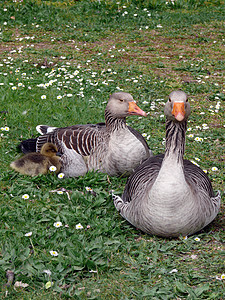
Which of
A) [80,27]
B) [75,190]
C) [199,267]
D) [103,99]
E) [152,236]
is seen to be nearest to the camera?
[199,267]

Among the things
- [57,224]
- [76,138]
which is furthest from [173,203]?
[76,138]

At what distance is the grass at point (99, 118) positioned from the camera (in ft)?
13.3

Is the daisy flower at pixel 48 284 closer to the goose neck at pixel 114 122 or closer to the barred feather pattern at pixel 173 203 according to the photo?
the barred feather pattern at pixel 173 203

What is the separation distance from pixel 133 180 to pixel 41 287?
1606 millimetres

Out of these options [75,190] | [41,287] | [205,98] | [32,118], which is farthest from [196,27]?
[41,287]

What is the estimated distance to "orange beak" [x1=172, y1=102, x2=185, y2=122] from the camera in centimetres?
408

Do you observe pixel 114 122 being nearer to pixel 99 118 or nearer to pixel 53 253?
pixel 99 118

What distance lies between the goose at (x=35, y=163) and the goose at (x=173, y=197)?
1614mm

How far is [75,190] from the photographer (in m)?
5.66

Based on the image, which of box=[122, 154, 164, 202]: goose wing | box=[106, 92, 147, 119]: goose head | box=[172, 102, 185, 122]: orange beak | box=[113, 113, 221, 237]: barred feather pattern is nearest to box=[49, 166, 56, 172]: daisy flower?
box=[106, 92, 147, 119]: goose head

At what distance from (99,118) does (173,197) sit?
380 cm

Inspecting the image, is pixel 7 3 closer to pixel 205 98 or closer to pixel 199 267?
pixel 205 98

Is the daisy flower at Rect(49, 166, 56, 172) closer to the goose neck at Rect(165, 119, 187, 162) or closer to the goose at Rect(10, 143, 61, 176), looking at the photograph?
the goose at Rect(10, 143, 61, 176)

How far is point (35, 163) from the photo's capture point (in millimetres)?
5859
